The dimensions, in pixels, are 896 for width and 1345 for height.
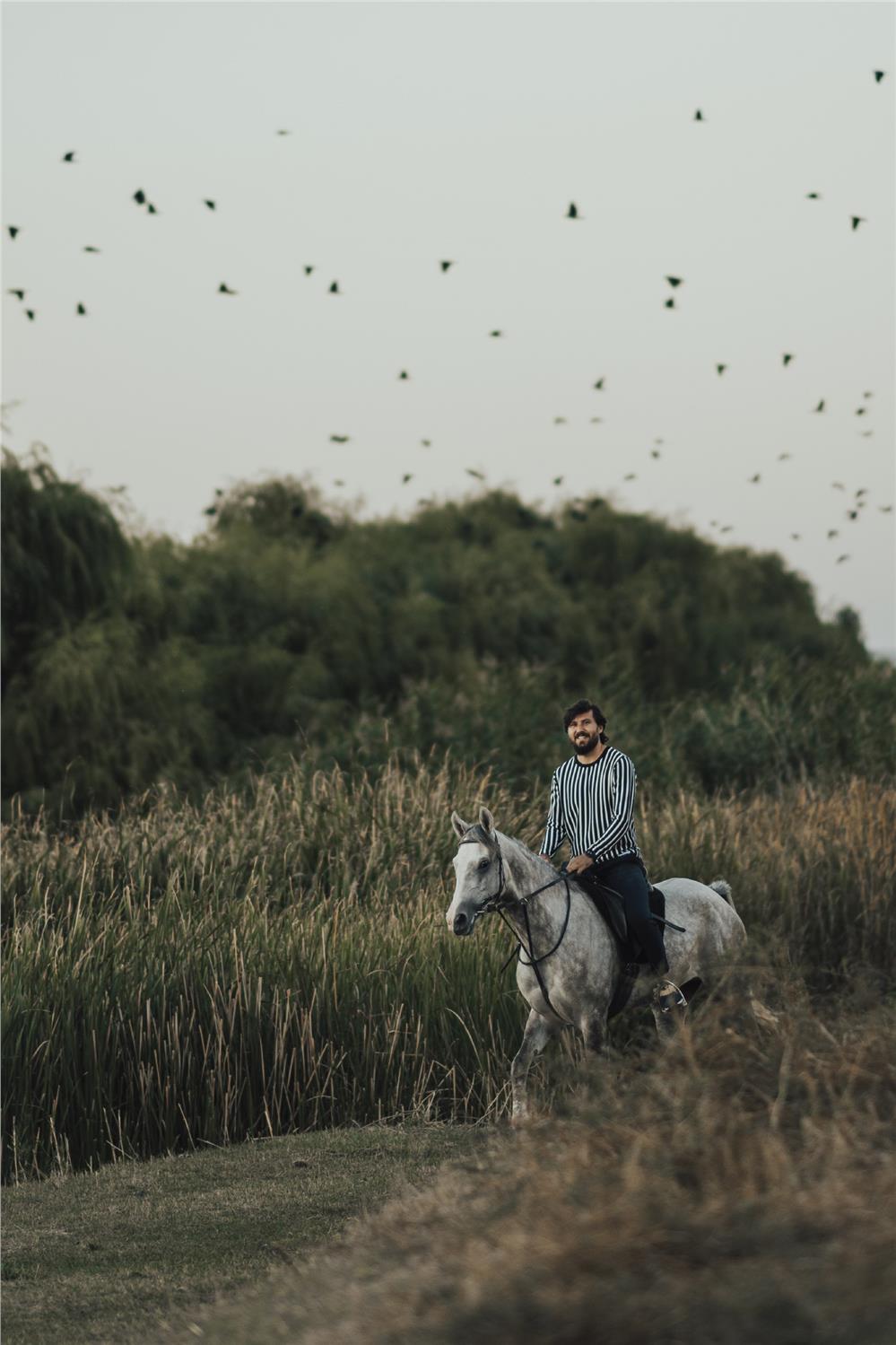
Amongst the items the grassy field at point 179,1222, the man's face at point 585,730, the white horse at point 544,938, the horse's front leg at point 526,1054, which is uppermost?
the man's face at point 585,730

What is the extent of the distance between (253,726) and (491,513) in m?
22.3

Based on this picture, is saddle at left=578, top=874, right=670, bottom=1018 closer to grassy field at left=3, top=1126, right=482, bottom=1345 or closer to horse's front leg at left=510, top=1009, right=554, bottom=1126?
horse's front leg at left=510, top=1009, right=554, bottom=1126

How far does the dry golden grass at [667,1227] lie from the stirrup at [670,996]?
3368 mm

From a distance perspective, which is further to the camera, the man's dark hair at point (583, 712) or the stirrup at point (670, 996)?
the stirrup at point (670, 996)

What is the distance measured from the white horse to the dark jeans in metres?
0.15

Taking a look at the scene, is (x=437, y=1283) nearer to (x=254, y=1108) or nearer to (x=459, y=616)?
(x=254, y=1108)

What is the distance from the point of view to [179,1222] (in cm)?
726

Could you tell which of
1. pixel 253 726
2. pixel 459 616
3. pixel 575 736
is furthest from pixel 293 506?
pixel 575 736

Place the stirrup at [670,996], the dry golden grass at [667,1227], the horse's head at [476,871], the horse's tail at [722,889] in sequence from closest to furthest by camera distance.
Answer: the dry golden grass at [667,1227] → the horse's head at [476,871] → the stirrup at [670,996] → the horse's tail at [722,889]

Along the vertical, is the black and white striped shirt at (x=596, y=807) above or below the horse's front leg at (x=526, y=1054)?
above

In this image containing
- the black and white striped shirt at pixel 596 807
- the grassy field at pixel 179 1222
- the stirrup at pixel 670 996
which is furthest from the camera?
the stirrup at pixel 670 996

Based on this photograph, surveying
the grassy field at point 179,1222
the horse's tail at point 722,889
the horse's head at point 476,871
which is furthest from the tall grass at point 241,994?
the horse's head at point 476,871

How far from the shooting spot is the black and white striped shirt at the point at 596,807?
802 cm

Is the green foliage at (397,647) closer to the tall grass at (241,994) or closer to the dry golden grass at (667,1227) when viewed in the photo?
the tall grass at (241,994)
